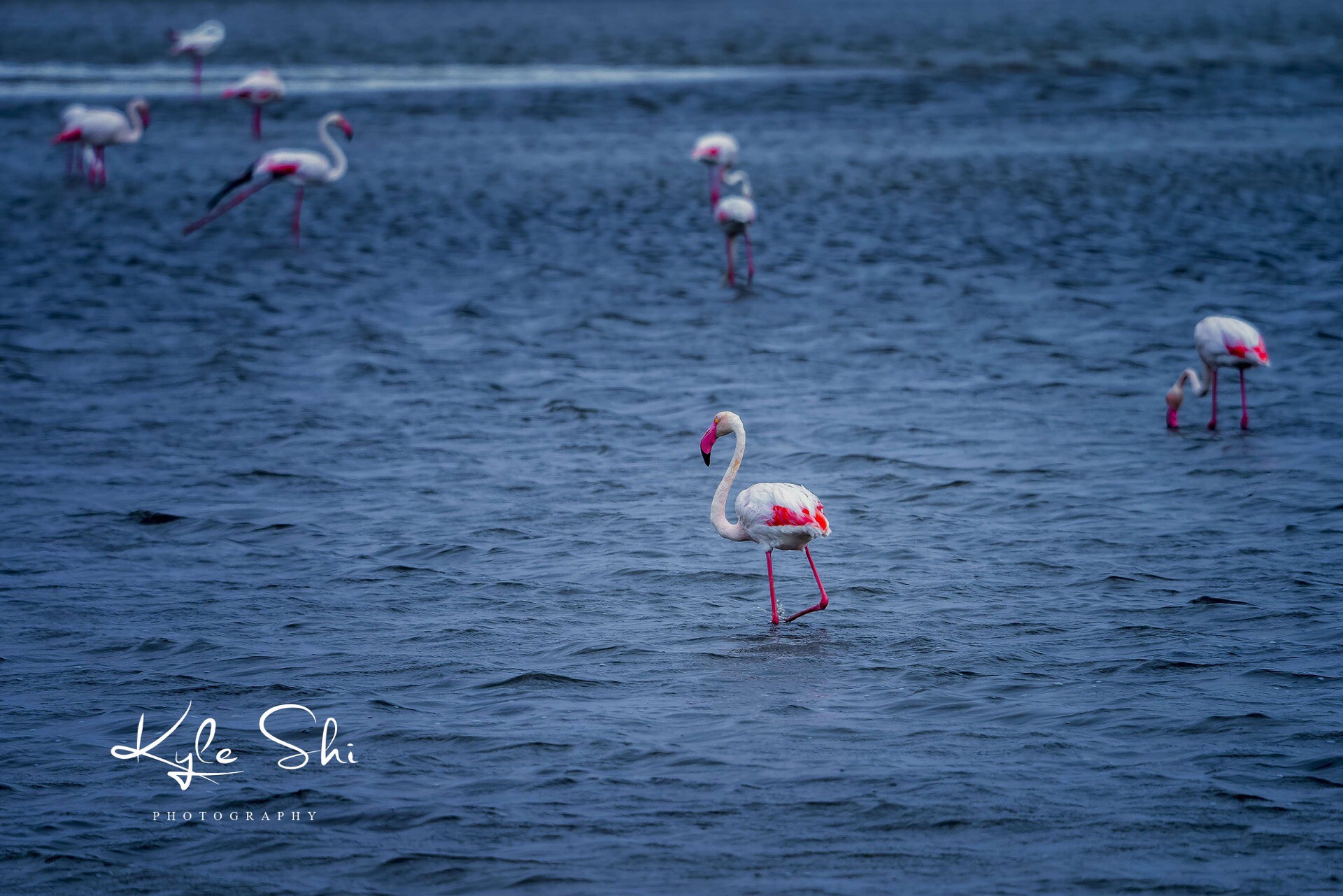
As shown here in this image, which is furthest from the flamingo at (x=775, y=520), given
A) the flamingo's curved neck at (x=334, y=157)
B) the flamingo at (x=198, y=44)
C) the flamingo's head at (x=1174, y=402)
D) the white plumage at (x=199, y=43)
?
the white plumage at (x=199, y=43)

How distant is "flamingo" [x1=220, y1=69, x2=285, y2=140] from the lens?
24.8 m

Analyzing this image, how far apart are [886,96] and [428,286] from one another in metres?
14.4

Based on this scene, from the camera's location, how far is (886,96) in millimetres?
28594

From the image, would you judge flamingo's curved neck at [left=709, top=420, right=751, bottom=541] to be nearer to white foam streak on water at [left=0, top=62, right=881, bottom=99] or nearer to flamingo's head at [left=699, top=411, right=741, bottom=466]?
flamingo's head at [left=699, top=411, right=741, bottom=466]

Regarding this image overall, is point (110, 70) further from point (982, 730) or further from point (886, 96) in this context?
point (982, 730)

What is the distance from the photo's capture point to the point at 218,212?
19.7 m

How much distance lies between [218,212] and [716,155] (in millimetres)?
6323

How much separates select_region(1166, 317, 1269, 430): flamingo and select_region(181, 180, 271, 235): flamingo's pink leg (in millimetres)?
11890

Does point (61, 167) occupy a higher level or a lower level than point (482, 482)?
higher

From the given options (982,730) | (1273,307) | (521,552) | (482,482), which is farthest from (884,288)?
(982,730)

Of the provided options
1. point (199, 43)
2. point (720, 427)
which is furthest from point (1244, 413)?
point (199, 43)

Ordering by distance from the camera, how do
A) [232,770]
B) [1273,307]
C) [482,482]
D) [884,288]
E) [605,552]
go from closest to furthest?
[232,770]
[605,552]
[482,482]
[1273,307]
[884,288]

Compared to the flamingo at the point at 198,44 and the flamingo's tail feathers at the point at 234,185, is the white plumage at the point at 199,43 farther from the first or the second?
the flamingo's tail feathers at the point at 234,185

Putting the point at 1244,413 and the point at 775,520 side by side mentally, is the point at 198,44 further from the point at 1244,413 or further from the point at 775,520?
the point at 775,520
